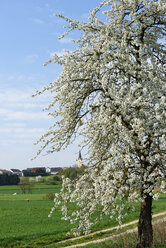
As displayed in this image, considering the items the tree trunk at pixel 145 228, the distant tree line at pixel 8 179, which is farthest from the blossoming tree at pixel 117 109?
the distant tree line at pixel 8 179

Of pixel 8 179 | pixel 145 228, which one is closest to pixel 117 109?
pixel 145 228

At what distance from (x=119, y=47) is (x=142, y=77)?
1.27 meters

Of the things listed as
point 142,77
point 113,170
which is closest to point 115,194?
point 113,170

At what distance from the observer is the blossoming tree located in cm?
957

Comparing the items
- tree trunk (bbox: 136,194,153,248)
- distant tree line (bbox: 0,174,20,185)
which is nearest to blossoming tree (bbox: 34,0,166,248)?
tree trunk (bbox: 136,194,153,248)

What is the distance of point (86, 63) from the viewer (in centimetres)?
Result: 1133

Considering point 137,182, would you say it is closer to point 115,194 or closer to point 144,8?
point 115,194

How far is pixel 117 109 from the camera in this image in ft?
30.8

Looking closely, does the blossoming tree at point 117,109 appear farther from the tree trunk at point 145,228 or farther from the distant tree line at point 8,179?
the distant tree line at point 8,179

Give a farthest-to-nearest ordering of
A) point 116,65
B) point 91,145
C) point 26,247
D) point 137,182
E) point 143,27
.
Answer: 1. point 26,247
2. point 91,145
3. point 143,27
4. point 116,65
5. point 137,182

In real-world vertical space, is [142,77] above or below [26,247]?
above

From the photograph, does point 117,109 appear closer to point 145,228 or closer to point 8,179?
point 145,228

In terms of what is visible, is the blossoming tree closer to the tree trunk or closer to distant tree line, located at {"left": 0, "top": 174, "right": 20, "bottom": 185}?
the tree trunk

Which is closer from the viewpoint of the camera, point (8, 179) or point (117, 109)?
point (117, 109)
